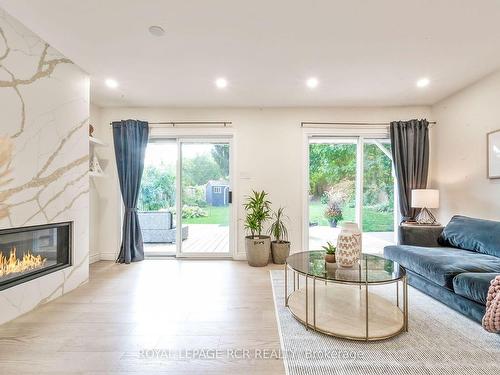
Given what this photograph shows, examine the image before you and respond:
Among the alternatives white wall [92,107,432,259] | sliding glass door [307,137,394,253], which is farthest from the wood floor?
sliding glass door [307,137,394,253]

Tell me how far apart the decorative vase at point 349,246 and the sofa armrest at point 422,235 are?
147 centimetres

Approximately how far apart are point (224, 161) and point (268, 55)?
195 centimetres

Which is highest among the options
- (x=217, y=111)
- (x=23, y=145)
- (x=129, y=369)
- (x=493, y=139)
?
(x=217, y=111)

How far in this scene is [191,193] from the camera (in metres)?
4.22

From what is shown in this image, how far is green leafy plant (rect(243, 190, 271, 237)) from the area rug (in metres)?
1.77

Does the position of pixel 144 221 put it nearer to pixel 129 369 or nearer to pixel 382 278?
pixel 129 369

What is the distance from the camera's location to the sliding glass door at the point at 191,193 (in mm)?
4184

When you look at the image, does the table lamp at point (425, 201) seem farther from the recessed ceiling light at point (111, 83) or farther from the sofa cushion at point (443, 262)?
the recessed ceiling light at point (111, 83)

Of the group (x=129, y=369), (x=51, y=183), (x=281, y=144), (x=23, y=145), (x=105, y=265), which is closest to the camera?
(x=129, y=369)

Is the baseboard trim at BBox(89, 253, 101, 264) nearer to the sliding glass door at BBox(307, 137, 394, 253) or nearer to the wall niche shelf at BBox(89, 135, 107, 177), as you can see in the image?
the wall niche shelf at BBox(89, 135, 107, 177)

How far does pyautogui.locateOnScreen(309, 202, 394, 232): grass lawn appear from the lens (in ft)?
13.9

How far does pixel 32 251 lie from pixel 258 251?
256 cm

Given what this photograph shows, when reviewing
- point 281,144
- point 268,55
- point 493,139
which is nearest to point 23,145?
point 268,55

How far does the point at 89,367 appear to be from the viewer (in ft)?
5.21
